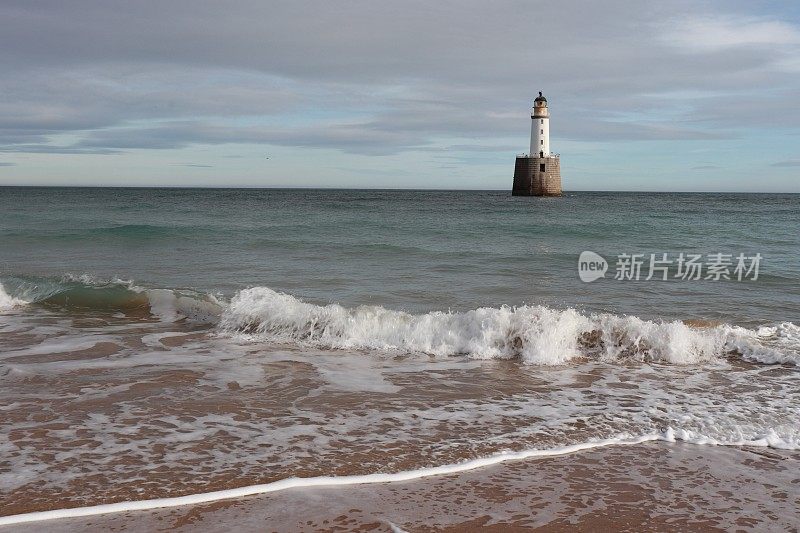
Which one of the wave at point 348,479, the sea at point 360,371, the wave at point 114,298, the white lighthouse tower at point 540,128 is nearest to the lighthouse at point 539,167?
the white lighthouse tower at point 540,128

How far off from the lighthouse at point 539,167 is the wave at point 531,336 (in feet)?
171

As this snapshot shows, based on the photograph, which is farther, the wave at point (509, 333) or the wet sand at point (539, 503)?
the wave at point (509, 333)

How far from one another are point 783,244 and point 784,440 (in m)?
21.2

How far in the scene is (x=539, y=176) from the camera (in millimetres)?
61531

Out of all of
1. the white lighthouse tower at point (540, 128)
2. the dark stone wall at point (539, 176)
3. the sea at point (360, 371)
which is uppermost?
the white lighthouse tower at point (540, 128)

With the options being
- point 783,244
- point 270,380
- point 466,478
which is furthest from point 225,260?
point 783,244

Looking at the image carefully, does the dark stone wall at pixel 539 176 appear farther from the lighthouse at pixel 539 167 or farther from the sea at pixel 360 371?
the sea at pixel 360 371

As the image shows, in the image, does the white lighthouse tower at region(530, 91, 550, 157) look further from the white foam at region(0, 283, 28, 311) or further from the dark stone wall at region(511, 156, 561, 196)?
the white foam at region(0, 283, 28, 311)

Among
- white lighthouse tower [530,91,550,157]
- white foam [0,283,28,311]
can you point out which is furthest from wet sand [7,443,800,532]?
white lighthouse tower [530,91,550,157]

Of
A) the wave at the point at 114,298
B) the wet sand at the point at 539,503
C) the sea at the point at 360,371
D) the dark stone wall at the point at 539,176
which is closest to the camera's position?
the wet sand at the point at 539,503

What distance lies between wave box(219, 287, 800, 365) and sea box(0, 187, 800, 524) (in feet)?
0.09

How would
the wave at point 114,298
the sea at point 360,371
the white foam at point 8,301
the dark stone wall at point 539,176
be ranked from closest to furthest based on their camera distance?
the sea at point 360,371
the wave at point 114,298
the white foam at point 8,301
the dark stone wall at point 539,176

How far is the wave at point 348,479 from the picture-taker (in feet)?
12.2

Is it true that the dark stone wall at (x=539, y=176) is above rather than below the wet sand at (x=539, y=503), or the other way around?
above
